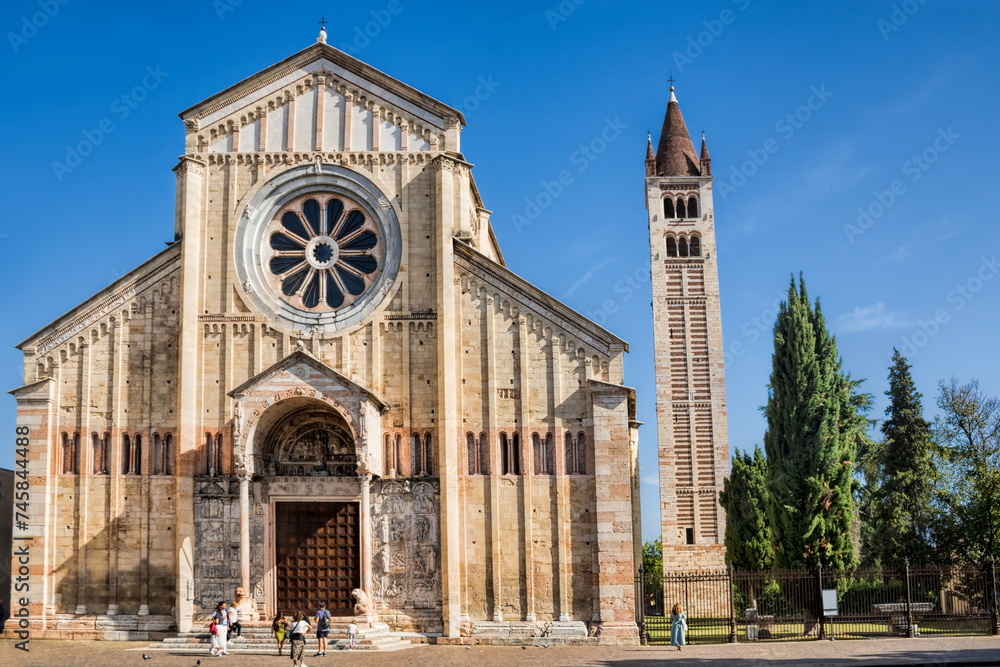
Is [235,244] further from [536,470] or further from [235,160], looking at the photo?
[536,470]

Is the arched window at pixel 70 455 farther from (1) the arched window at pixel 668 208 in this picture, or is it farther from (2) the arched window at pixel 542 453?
(1) the arched window at pixel 668 208

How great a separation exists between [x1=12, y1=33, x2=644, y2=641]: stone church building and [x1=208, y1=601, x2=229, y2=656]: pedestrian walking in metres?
2.08

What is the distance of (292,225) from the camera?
2814 cm

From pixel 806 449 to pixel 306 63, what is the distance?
1959 cm

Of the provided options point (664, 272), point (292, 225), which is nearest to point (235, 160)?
point (292, 225)

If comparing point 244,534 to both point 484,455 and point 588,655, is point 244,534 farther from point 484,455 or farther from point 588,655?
point 588,655

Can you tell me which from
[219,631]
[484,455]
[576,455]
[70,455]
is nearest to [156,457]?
[70,455]

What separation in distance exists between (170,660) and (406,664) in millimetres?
5660

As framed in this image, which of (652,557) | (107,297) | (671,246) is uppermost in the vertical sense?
(671,246)

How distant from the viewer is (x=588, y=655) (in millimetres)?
22938

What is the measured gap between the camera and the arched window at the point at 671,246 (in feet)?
164

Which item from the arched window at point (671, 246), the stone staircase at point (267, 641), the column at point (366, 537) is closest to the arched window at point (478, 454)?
the column at point (366, 537)

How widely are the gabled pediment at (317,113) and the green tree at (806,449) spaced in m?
13.7

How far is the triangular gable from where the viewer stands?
25.2 m
